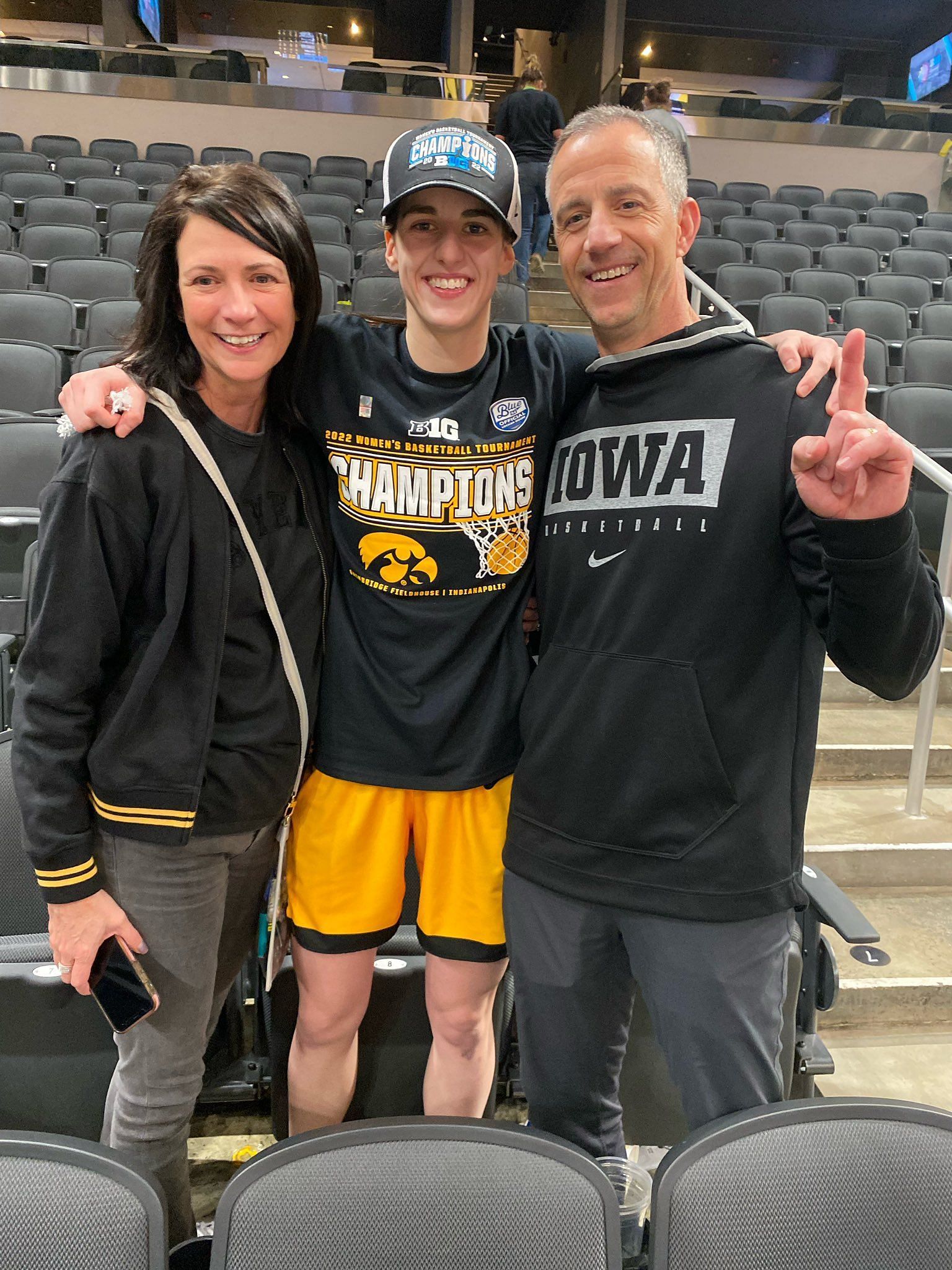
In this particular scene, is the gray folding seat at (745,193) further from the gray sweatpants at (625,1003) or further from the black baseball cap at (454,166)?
the gray sweatpants at (625,1003)

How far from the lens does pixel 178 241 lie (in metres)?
1.16

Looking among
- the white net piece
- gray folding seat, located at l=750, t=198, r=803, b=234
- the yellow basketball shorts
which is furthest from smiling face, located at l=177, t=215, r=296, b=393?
gray folding seat, located at l=750, t=198, r=803, b=234

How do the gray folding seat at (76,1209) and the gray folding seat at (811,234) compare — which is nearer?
the gray folding seat at (76,1209)

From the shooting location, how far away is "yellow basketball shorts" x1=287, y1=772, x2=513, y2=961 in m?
1.30

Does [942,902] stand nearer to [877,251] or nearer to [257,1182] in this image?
[257,1182]

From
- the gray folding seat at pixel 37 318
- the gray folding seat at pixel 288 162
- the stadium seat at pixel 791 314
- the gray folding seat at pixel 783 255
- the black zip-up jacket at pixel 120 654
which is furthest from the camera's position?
the gray folding seat at pixel 288 162

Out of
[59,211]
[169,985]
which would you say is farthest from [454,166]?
[59,211]

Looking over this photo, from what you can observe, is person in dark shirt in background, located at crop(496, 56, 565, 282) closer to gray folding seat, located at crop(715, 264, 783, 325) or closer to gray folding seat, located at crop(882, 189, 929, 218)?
gray folding seat, located at crop(715, 264, 783, 325)

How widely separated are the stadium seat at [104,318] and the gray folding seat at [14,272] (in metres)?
0.96

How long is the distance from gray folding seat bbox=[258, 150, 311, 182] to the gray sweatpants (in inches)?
317

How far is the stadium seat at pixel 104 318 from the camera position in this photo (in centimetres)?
427

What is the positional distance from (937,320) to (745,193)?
3703mm

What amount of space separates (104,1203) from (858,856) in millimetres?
2070

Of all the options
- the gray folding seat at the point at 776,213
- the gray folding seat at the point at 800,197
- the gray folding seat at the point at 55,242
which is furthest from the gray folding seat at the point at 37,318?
the gray folding seat at the point at 800,197
